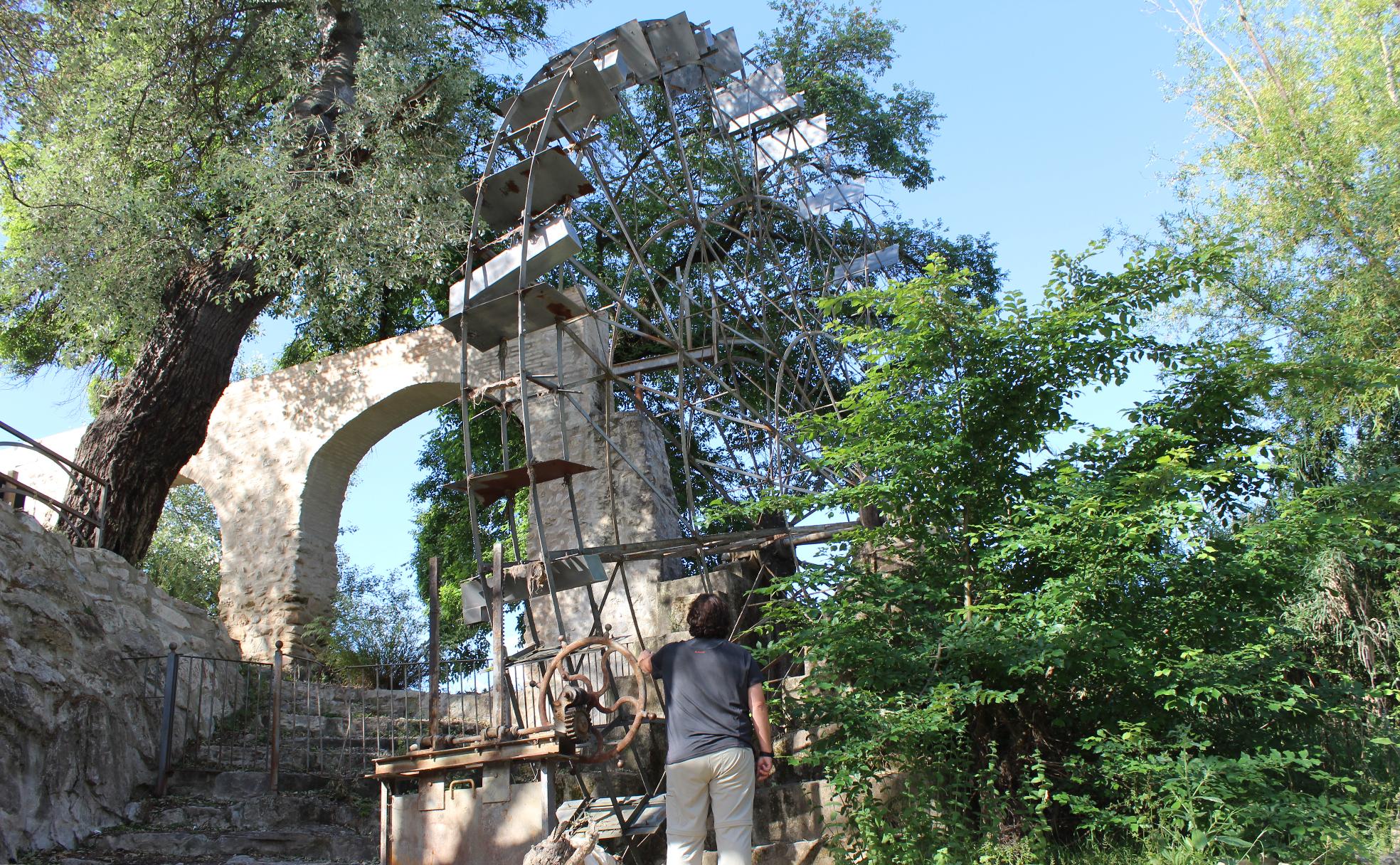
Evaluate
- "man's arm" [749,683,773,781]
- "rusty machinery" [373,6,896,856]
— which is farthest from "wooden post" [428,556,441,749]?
"man's arm" [749,683,773,781]

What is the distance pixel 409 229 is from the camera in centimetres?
988

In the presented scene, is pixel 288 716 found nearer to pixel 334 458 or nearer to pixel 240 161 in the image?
pixel 334 458

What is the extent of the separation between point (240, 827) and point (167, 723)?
122 centimetres

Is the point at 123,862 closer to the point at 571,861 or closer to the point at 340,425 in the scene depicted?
the point at 571,861

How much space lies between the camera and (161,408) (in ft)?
29.8

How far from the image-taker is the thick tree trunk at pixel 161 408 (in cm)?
880

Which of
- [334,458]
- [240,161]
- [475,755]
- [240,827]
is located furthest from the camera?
[334,458]

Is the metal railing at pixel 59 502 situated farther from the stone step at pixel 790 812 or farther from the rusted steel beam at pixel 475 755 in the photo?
the stone step at pixel 790 812

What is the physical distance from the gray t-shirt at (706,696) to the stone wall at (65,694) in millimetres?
3959

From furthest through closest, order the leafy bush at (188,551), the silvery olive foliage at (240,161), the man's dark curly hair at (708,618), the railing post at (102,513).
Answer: the leafy bush at (188,551) < the silvery olive foliage at (240,161) < the railing post at (102,513) < the man's dark curly hair at (708,618)

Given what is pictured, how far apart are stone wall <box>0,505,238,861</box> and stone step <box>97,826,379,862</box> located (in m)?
0.34

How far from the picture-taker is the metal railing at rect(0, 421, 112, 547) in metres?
7.68

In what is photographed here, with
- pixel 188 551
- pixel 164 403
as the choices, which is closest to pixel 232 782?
pixel 164 403

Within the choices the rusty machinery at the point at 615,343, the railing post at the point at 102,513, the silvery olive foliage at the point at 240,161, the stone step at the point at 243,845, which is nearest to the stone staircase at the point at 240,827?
the stone step at the point at 243,845
